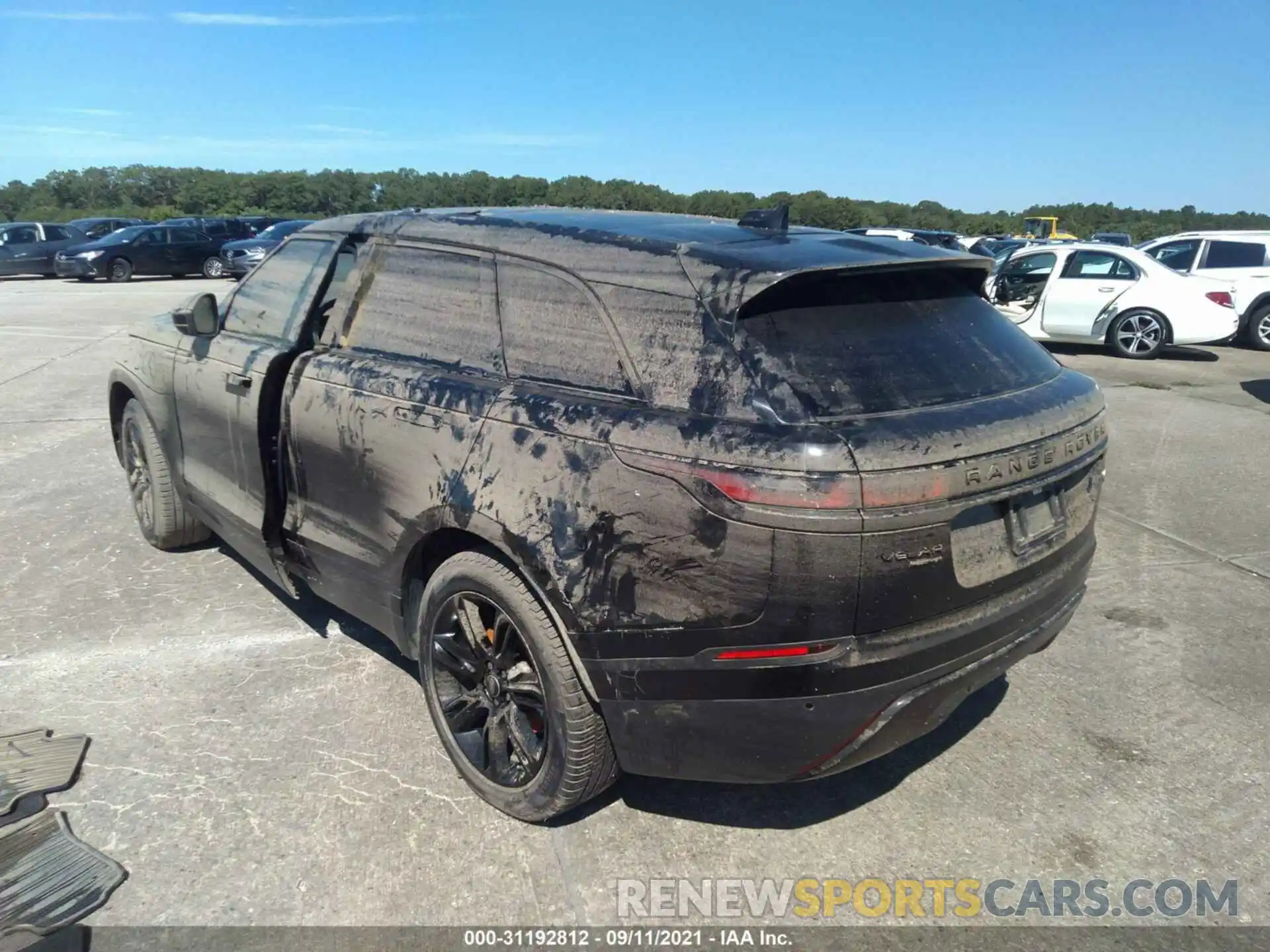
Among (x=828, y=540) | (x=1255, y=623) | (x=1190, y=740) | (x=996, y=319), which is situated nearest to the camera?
(x=828, y=540)

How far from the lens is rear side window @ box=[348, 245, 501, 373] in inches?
118

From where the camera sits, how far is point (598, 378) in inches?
102

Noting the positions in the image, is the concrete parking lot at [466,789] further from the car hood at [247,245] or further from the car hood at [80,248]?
the car hood at [80,248]

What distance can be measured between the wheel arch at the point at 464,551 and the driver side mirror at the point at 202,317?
71.5 inches

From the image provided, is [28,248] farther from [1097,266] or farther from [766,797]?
[766,797]

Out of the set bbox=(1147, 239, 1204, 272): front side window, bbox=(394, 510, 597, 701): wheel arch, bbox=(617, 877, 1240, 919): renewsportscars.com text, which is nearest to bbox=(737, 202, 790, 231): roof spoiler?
bbox=(394, 510, 597, 701): wheel arch

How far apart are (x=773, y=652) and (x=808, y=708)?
0.59ft

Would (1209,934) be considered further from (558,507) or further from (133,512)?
(133,512)

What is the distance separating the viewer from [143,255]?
2527 centimetres

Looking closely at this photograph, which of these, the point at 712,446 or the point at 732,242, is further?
the point at 732,242

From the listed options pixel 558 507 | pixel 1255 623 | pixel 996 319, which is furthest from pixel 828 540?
pixel 1255 623

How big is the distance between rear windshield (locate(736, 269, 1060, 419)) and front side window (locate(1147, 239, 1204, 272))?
→ 510 inches

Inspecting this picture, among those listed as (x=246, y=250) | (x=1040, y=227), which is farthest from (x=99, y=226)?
(x=1040, y=227)

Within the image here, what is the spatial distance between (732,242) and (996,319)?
0.95 meters
